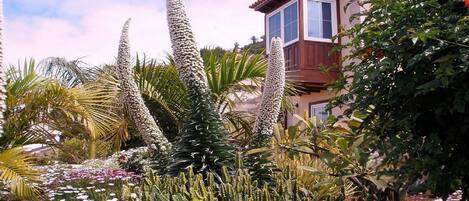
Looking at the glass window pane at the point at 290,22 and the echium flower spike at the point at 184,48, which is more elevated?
the glass window pane at the point at 290,22

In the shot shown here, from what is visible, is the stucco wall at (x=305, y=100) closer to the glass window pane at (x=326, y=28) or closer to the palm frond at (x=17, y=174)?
the glass window pane at (x=326, y=28)

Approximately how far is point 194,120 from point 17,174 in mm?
2072

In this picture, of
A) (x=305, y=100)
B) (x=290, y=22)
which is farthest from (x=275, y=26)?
(x=305, y=100)

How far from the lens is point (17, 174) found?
235 inches

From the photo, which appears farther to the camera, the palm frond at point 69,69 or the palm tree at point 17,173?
the palm frond at point 69,69

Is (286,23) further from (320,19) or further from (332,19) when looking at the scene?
(332,19)

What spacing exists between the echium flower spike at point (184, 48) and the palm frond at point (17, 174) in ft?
6.77

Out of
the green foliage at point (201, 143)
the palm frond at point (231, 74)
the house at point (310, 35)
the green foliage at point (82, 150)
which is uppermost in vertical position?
the house at point (310, 35)

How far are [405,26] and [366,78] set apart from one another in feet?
1.21

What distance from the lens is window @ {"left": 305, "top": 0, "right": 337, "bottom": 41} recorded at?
14.0m

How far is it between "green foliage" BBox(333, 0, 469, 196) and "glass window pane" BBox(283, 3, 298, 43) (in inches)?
434

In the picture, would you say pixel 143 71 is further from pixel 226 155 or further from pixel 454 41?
pixel 454 41

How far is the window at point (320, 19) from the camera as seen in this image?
46.1ft

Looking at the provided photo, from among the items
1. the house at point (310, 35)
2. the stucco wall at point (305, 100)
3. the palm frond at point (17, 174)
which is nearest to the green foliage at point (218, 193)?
the palm frond at point (17, 174)
